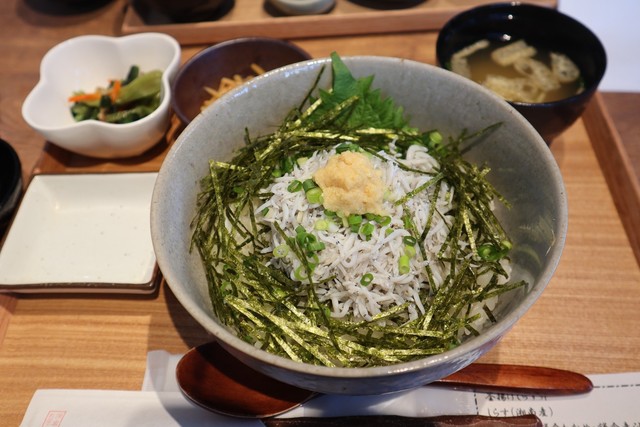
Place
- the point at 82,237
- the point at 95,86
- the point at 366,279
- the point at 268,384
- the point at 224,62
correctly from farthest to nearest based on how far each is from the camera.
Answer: the point at 95,86 → the point at 224,62 → the point at 82,237 → the point at 268,384 → the point at 366,279

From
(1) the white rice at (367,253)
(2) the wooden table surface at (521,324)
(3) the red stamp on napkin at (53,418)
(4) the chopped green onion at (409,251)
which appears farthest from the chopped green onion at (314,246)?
(3) the red stamp on napkin at (53,418)

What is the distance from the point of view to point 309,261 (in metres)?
1.25

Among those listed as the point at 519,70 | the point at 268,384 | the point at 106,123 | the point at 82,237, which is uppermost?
the point at 519,70

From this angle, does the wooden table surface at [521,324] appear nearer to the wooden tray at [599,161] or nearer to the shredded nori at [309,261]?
the wooden tray at [599,161]

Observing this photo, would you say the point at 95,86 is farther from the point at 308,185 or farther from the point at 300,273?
the point at 300,273

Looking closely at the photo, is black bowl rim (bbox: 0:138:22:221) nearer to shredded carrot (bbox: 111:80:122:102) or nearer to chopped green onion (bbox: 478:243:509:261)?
shredded carrot (bbox: 111:80:122:102)

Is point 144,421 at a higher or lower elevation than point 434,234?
lower

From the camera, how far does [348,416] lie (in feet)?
4.16

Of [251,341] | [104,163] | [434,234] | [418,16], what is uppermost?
[418,16]

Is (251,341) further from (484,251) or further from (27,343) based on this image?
(27,343)

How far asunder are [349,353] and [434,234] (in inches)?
16.7

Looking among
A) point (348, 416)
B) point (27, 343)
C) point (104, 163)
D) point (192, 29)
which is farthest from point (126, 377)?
point (192, 29)

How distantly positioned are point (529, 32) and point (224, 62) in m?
1.38

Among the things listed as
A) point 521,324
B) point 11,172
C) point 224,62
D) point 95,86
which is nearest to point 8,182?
point 11,172
